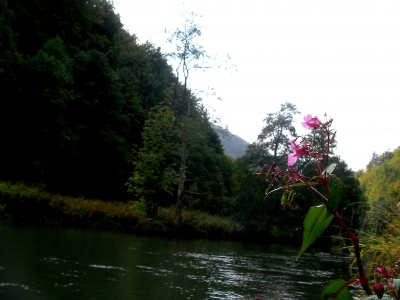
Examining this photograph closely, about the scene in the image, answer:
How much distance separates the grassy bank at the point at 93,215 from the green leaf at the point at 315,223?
598 inches

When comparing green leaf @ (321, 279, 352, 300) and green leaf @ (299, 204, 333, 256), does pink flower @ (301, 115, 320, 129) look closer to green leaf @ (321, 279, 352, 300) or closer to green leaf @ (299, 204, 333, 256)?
green leaf @ (299, 204, 333, 256)

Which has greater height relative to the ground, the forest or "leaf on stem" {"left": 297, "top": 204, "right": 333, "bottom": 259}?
the forest

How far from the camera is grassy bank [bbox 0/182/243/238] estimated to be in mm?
15297

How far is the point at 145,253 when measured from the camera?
11.2 m

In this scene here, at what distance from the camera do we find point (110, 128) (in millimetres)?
25266

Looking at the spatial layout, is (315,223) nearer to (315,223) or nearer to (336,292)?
(315,223)

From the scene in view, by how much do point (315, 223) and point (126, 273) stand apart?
753 centimetres

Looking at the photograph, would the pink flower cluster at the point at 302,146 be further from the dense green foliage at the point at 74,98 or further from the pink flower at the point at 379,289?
the dense green foliage at the point at 74,98

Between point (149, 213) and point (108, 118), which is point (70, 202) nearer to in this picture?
point (149, 213)

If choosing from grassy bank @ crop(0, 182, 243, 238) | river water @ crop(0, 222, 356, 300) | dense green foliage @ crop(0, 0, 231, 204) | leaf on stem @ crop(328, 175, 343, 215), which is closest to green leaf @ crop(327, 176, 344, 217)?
leaf on stem @ crop(328, 175, 343, 215)

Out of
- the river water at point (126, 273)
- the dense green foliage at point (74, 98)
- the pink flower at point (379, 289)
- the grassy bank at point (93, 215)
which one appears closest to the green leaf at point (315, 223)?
the pink flower at point (379, 289)

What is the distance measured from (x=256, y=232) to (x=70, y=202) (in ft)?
39.7

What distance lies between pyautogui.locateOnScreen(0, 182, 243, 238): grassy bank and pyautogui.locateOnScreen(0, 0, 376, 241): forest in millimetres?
121

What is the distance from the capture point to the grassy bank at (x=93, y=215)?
15297mm
